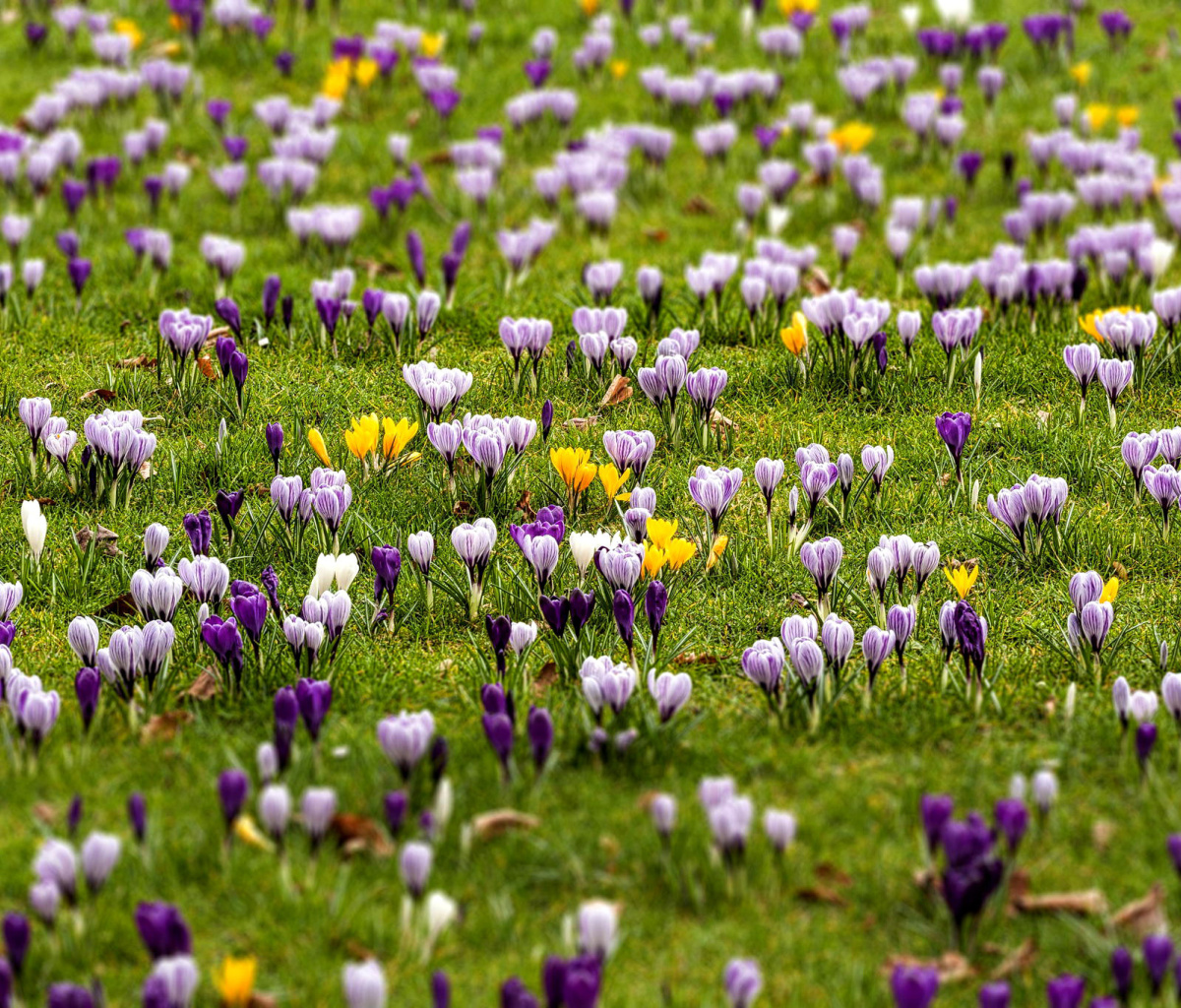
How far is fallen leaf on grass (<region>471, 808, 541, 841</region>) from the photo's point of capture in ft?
12.1

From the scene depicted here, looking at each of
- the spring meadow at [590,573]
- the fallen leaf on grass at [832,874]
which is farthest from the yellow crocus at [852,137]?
the fallen leaf on grass at [832,874]

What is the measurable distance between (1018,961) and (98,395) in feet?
14.4

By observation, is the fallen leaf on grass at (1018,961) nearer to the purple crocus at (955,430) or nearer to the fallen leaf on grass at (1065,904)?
Answer: the fallen leaf on grass at (1065,904)

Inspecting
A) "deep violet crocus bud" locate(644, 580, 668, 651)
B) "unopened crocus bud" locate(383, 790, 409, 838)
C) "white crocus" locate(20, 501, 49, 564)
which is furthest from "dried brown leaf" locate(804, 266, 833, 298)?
"unopened crocus bud" locate(383, 790, 409, 838)

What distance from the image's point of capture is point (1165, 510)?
197 inches

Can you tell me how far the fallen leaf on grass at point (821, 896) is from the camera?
3531 mm

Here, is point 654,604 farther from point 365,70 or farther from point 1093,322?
point 365,70

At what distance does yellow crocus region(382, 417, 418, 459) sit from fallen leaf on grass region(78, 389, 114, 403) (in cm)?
146

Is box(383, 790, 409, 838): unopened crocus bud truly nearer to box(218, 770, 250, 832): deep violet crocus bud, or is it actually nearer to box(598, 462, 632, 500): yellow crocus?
box(218, 770, 250, 832): deep violet crocus bud

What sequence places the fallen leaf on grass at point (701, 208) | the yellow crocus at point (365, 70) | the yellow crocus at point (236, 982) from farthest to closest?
the yellow crocus at point (365, 70) < the fallen leaf on grass at point (701, 208) < the yellow crocus at point (236, 982)

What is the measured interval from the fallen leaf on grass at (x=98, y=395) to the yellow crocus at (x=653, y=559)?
271 cm

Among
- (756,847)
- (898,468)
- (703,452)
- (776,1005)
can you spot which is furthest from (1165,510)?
(776,1005)

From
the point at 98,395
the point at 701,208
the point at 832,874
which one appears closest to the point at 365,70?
the point at 701,208

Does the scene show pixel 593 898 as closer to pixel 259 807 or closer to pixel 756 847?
pixel 756 847
